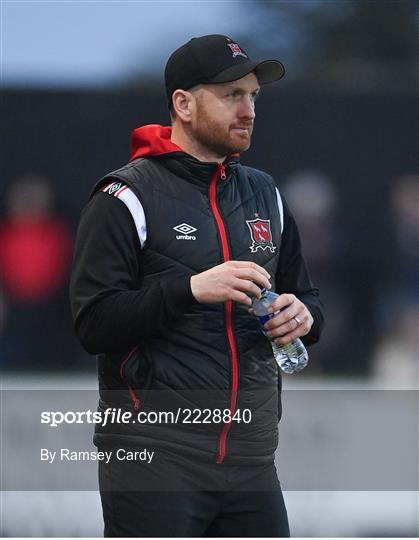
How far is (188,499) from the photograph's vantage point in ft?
8.50

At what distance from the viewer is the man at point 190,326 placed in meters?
2.58

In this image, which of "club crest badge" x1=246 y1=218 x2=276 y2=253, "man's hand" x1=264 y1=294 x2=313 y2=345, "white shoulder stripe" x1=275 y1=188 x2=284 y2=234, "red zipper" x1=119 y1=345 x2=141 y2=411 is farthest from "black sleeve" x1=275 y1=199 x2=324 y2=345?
"red zipper" x1=119 y1=345 x2=141 y2=411

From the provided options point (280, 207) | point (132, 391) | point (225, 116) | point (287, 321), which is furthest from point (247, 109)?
point (132, 391)

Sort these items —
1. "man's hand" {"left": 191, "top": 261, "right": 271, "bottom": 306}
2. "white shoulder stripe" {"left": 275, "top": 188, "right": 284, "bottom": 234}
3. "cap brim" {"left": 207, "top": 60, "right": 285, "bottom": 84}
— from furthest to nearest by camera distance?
"white shoulder stripe" {"left": 275, "top": 188, "right": 284, "bottom": 234} → "cap brim" {"left": 207, "top": 60, "right": 285, "bottom": 84} → "man's hand" {"left": 191, "top": 261, "right": 271, "bottom": 306}

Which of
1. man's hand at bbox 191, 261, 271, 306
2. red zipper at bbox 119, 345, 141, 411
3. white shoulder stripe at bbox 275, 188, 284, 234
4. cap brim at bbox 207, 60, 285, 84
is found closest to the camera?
man's hand at bbox 191, 261, 271, 306

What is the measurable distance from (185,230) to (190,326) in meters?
0.24

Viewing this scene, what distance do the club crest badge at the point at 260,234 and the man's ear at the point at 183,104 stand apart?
325mm

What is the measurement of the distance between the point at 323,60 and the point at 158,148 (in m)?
2.65

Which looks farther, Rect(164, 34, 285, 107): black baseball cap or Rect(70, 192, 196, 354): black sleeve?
Rect(164, 34, 285, 107): black baseball cap

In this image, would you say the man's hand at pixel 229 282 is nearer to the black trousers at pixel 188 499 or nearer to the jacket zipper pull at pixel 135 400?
the jacket zipper pull at pixel 135 400

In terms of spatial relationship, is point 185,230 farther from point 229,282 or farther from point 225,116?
point 225,116

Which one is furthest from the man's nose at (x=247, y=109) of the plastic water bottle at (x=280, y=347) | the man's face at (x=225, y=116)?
the plastic water bottle at (x=280, y=347)

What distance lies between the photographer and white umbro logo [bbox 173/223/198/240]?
8.65ft

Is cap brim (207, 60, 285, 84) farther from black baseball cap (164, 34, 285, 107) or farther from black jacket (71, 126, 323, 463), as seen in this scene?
black jacket (71, 126, 323, 463)
